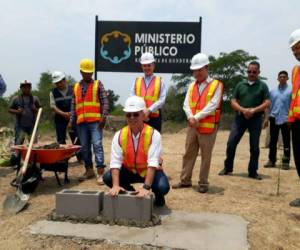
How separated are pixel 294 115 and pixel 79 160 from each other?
4.53 meters

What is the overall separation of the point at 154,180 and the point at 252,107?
110 inches

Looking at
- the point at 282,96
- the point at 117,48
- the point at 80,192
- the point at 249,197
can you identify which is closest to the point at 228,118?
the point at 117,48

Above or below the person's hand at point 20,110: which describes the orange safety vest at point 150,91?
above

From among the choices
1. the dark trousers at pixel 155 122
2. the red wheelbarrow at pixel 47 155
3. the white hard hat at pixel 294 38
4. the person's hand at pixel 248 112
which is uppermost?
the white hard hat at pixel 294 38

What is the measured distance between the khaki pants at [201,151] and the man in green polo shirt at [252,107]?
49.0 inches

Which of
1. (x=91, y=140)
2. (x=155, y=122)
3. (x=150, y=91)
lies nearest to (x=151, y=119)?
(x=155, y=122)

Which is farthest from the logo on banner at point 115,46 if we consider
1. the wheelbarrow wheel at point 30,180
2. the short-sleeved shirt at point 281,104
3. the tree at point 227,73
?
the tree at point 227,73

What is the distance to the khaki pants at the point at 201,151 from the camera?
5832mm

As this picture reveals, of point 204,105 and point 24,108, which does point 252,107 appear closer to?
point 204,105

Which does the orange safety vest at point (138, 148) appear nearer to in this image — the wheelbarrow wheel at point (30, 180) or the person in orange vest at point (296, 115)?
the wheelbarrow wheel at point (30, 180)

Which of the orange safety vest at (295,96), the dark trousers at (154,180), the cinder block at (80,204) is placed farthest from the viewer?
the orange safety vest at (295,96)

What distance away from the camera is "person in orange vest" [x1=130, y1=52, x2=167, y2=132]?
20.7 feet

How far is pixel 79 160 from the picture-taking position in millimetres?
8438

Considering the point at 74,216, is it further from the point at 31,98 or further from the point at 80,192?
the point at 31,98
